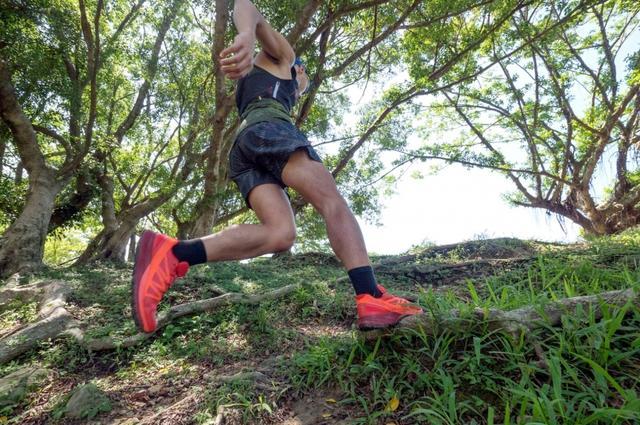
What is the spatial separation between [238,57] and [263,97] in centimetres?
42

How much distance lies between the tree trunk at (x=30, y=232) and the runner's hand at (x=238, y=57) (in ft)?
18.5

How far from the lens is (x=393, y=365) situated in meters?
1.84

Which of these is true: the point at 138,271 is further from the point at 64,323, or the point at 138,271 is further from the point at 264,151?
the point at 64,323

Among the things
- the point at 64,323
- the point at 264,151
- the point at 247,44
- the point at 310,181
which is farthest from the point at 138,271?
the point at 64,323

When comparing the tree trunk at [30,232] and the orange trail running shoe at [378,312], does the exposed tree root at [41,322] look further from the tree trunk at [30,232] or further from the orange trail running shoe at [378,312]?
the orange trail running shoe at [378,312]

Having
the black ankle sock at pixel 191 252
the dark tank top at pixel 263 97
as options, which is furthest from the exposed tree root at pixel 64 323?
the dark tank top at pixel 263 97

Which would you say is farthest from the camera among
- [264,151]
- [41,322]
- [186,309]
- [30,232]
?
[30,232]

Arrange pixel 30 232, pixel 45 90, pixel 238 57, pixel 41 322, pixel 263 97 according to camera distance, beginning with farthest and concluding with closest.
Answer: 1. pixel 45 90
2. pixel 30 232
3. pixel 41 322
4. pixel 263 97
5. pixel 238 57

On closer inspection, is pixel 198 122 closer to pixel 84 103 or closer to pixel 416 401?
pixel 84 103

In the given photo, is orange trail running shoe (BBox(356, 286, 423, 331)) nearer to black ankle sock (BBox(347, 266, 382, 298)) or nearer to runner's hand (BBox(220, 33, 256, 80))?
black ankle sock (BBox(347, 266, 382, 298))

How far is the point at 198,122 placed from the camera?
10.5m

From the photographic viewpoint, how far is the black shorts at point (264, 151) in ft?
6.70

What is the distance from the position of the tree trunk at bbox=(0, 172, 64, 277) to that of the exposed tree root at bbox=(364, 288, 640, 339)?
6281 mm

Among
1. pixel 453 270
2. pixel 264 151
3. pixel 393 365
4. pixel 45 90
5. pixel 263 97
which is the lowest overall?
pixel 393 365
